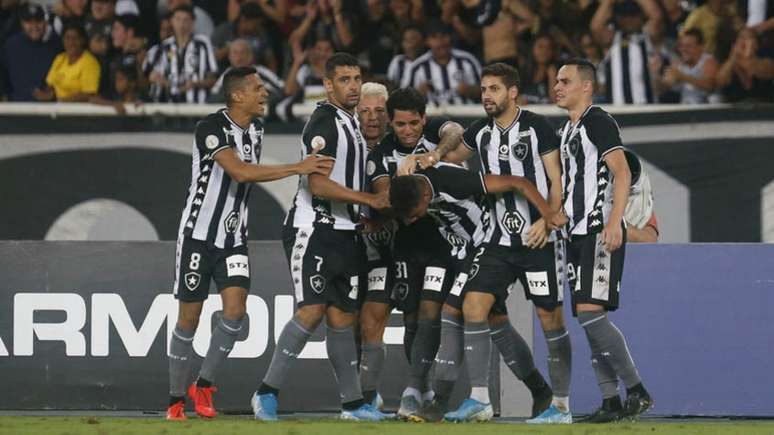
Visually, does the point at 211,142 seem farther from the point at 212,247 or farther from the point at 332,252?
the point at 332,252

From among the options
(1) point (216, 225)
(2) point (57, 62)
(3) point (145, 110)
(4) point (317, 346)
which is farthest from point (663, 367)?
(2) point (57, 62)

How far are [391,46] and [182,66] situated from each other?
6.21 ft

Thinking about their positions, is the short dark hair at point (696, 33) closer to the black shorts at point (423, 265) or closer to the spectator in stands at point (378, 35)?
the spectator in stands at point (378, 35)

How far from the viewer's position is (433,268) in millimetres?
8523

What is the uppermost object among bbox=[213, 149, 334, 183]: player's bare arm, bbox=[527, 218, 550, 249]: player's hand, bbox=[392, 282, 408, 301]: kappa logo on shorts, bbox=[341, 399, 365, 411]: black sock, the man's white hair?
the man's white hair

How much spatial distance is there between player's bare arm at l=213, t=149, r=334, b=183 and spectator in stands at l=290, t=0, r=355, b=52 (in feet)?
15.9

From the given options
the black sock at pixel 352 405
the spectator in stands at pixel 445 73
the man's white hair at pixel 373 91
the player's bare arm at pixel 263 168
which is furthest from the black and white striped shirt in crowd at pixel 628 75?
the black sock at pixel 352 405

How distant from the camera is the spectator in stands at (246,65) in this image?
12.7 metres

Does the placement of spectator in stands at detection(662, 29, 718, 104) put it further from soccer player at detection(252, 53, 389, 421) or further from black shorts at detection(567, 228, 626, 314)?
soccer player at detection(252, 53, 389, 421)

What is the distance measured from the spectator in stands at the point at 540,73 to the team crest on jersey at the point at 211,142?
15.0ft

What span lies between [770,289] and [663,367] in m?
0.85

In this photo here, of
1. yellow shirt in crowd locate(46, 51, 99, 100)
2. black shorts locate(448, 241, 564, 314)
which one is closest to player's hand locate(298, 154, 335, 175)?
black shorts locate(448, 241, 564, 314)

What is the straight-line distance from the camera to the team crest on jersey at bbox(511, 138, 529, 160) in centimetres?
826

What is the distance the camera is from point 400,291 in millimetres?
8609
